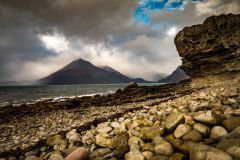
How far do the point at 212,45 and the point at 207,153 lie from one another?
26.7 metres

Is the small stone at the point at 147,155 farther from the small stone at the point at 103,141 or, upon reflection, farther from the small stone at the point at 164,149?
the small stone at the point at 103,141

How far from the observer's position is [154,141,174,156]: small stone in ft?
16.1

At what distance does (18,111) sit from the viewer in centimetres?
1856

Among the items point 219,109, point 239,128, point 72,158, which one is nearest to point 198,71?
point 219,109

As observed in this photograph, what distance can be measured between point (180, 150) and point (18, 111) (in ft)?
57.6

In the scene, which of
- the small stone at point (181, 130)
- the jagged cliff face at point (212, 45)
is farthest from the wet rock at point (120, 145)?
the jagged cliff face at point (212, 45)

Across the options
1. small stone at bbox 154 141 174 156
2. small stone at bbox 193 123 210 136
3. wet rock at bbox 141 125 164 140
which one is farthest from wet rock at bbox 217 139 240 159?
wet rock at bbox 141 125 164 140

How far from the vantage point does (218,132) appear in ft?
17.5

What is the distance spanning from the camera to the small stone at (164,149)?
4.89m

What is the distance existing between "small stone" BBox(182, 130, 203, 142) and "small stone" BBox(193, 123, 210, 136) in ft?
0.51

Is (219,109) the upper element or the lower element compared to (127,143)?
upper

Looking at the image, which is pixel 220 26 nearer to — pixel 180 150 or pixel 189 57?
pixel 189 57

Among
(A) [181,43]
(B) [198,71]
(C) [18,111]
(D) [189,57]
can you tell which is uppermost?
(A) [181,43]

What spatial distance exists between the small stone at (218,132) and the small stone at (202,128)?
0.42ft
